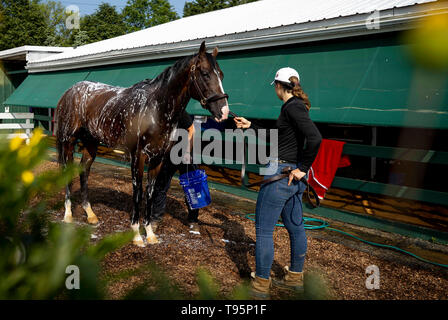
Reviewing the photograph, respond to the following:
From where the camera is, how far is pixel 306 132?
10.5ft

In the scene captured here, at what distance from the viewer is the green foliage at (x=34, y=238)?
0.80 meters

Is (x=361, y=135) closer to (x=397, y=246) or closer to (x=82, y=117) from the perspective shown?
(x=397, y=246)

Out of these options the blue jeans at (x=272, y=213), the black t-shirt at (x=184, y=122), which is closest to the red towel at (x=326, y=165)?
the black t-shirt at (x=184, y=122)

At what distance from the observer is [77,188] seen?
786 centimetres

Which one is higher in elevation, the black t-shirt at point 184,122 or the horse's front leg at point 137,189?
the black t-shirt at point 184,122

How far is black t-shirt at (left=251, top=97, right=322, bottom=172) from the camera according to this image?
10.5ft

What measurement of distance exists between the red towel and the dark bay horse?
2.94 metres

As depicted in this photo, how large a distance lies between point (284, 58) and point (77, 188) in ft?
17.2

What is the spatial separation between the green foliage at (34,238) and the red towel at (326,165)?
5.93 m

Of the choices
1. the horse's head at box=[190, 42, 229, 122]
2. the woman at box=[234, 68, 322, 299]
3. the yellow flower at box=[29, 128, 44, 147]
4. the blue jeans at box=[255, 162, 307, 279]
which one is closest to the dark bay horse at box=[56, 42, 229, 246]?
the horse's head at box=[190, 42, 229, 122]

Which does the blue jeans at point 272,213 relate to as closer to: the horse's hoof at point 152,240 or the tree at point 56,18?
the horse's hoof at point 152,240

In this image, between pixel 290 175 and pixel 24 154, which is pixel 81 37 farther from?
pixel 24 154

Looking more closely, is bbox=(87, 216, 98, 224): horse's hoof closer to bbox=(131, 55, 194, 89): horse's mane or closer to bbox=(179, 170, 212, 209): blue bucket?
bbox=(179, 170, 212, 209): blue bucket
